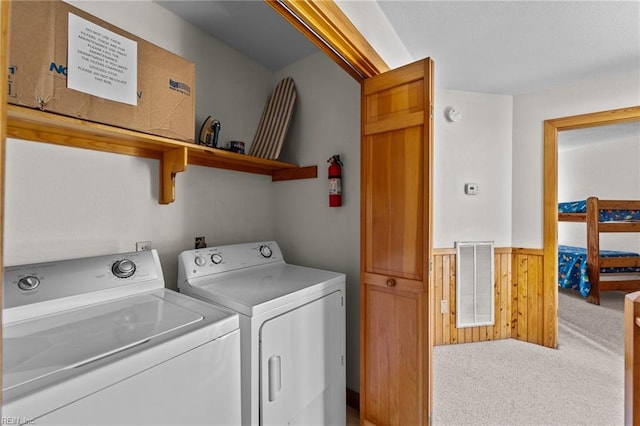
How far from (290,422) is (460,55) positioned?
265 centimetres

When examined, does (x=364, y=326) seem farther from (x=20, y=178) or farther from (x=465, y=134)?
(x=465, y=134)

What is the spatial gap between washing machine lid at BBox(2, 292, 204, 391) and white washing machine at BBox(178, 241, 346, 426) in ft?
0.84

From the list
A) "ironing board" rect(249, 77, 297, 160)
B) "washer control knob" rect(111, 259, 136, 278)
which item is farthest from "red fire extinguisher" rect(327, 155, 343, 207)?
"washer control knob" rect(111, 259, 136, 278)

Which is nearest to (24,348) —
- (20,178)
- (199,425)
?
(199,425)

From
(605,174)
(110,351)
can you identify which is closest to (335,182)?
(110,351)

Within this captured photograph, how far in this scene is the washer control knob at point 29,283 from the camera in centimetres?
110

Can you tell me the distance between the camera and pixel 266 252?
202 cm

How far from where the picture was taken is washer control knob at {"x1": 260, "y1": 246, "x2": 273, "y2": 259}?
2002 mm

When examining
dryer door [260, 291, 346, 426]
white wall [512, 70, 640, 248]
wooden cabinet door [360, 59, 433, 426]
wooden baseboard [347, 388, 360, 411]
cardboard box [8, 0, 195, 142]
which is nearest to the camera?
cardboard box [8, 0, 195, 142]

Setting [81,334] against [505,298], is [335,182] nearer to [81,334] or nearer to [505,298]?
[81,334]

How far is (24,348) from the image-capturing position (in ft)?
2.78

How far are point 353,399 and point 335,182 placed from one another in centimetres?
149

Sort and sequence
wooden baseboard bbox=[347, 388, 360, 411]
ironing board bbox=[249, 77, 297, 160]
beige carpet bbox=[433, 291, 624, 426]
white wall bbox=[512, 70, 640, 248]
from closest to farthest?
beige carpet bbox=[433, 291, 624, 426], wooden baseboard bbox=[347, 388, 360, 411], ironing board bbox=[249, 77, 297, 160], white wall bbox=[512, 70, 640, 248]

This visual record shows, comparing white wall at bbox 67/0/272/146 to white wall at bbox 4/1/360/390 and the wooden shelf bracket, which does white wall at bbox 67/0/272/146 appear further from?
the wooden shelf bracket
